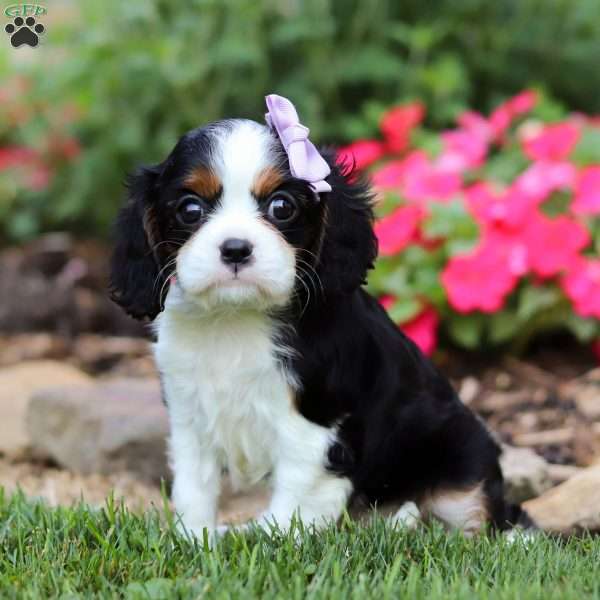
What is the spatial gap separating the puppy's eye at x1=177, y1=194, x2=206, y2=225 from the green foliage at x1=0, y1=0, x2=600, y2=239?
13.0 ft

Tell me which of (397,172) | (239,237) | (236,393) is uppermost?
(239,237)

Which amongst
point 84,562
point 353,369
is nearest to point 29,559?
point 84,562

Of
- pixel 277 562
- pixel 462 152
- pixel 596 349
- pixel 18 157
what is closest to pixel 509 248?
pixel 596 349

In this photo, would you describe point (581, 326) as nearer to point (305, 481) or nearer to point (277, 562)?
point (305, 481)

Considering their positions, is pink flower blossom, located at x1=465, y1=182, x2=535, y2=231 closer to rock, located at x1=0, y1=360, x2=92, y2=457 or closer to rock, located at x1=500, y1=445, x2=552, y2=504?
rock, located at x1=500, y1=445, x2=552, y2=504

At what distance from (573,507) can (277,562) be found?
1504 mm

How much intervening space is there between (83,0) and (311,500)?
6.01 m

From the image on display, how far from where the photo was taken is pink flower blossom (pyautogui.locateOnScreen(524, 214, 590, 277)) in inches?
237

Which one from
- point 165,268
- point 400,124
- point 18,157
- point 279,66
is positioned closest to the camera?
point 165,268

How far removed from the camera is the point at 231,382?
152 inches

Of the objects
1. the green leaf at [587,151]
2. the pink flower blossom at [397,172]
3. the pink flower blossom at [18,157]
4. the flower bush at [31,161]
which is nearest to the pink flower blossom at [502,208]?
the pink flower blossom at [397,172]

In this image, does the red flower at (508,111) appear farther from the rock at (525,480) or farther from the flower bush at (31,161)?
the flower bush at (31,161)

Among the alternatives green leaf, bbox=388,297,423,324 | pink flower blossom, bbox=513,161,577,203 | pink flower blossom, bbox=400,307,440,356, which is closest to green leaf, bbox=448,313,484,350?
pink flower blossom, bbox=400,307,440,356

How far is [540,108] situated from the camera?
7.57m
